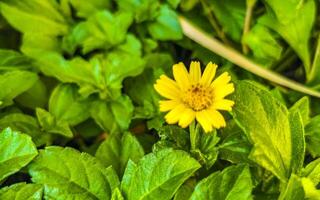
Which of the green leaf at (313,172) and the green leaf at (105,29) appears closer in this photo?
the green leaf at (313,172)

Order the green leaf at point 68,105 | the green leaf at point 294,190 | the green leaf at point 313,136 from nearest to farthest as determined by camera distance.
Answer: the green leaf at point 294,190 < the green leaf at point 313,136 < the green leaf at point 68,105

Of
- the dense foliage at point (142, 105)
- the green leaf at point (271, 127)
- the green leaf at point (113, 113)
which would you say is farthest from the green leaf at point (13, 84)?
the green leaf at point (271, 127)

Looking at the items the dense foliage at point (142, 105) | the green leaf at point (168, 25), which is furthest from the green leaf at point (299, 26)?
the green leaf at point (168, 25)

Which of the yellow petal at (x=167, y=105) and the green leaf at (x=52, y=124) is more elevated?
the yellow petal at (x=167, y=105)

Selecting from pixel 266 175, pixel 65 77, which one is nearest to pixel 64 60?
pixel 65 77

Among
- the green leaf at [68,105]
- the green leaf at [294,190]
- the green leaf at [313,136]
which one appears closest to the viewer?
the green leaf at [294,190]

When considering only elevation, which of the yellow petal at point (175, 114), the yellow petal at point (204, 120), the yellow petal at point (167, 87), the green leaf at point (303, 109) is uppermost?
the yellow petal at point (167, 87)

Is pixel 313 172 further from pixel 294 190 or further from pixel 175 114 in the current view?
pixel 175 114

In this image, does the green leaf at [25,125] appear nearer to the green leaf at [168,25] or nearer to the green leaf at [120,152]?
the green leaf at [120,152]
